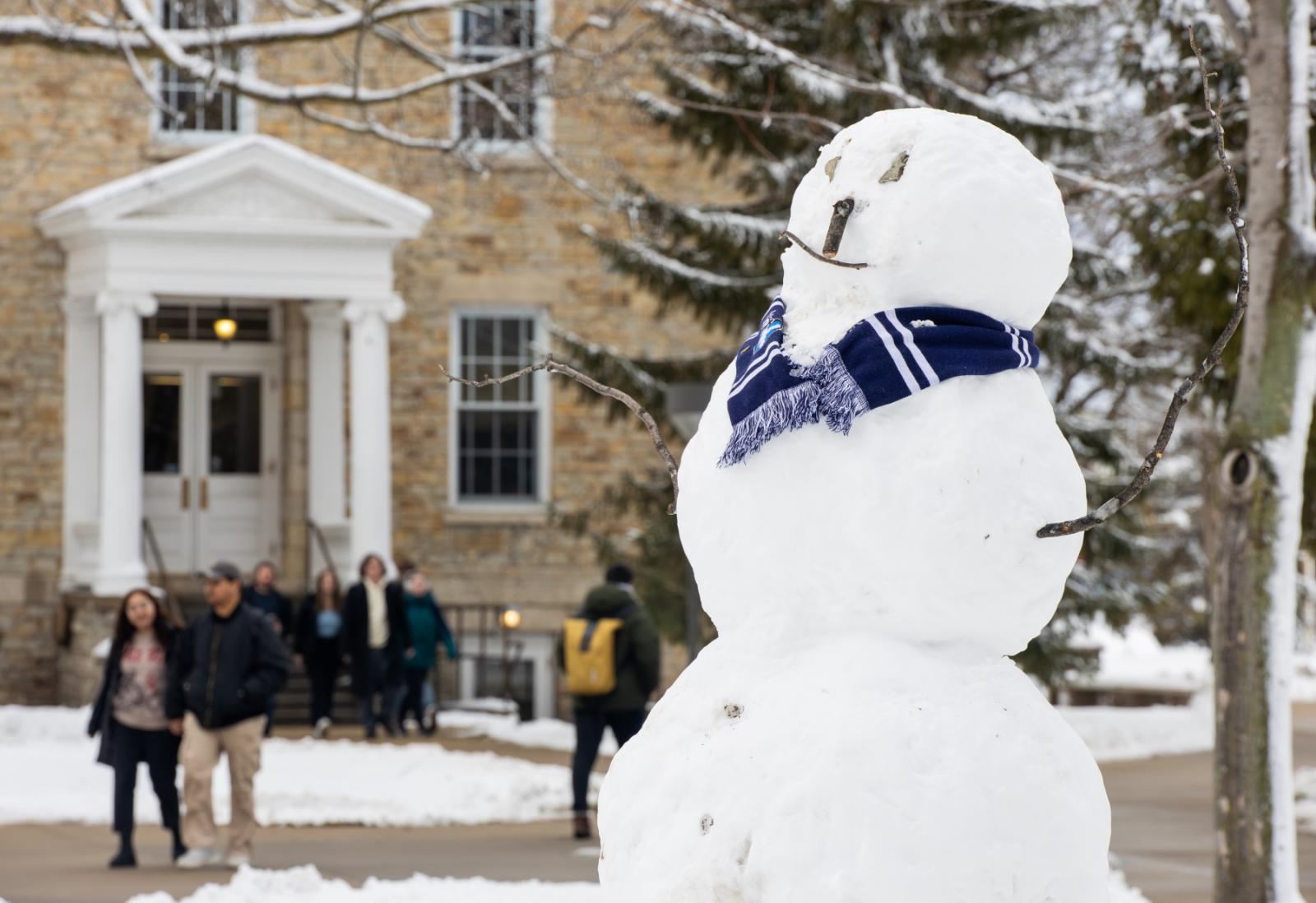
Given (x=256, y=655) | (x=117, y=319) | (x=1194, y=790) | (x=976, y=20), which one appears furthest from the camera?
(x=117, y=319)

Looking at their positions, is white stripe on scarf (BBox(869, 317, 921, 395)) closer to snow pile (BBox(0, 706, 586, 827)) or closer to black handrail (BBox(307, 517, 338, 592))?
Result: snow pile (BBox(0, 706, 586, 827))

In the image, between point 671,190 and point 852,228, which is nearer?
point 852,228

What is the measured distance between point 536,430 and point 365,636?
470cm

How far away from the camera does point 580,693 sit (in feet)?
36.3

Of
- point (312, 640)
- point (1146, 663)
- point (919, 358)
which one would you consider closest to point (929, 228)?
point (919, 358)

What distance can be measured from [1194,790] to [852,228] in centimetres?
1099

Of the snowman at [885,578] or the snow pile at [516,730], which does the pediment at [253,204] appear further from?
the snowman at [885,578]

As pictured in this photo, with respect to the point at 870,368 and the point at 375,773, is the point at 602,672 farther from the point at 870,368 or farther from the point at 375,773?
the point at 870,368

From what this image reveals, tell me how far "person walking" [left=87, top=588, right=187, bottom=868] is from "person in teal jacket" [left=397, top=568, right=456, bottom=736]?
6.68m

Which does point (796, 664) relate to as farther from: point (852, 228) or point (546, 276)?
point (546, 276)

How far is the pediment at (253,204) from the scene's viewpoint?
59.7 ft

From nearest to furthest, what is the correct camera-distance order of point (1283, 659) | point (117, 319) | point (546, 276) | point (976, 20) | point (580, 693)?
point (1283, 659)
point (580, 693)
point (976, 20)
point (117, 319)
point (546, 276)

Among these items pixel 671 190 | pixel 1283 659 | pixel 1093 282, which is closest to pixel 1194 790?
pixel 1093 282

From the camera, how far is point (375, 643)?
54.7 ft
